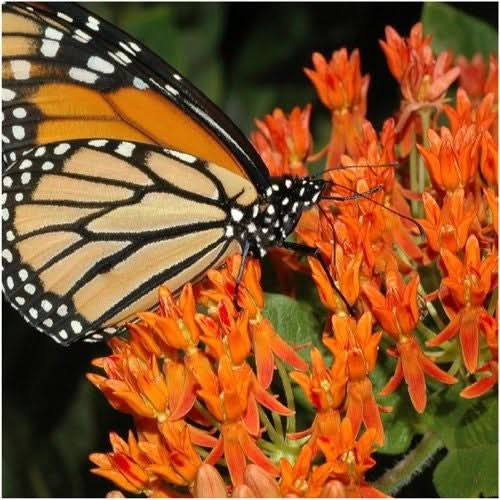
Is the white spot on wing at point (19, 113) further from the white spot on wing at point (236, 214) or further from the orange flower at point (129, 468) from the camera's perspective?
the orange flower at point (129, 468)

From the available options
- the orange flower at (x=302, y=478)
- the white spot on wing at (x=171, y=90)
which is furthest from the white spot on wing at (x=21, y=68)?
the orange flower at (x=302, y=478)

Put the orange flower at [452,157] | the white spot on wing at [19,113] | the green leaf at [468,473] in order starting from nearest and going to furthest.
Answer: the green leaf at [468,473], the orange flower at [452,157], the white spot on wing at [19,113]

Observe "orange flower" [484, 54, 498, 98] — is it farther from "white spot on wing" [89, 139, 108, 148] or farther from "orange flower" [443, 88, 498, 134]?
"white spot on wing" [89, 139, 108, 148]

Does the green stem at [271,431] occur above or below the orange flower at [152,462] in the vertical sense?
above

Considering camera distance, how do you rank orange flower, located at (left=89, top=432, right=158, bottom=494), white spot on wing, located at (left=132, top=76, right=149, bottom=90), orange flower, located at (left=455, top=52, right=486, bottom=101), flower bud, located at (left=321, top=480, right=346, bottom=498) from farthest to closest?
orange flower, located at (left=455, top=52, right=486, bottom=101) → white spot on wing, located at (left=132, top=76, right=149, bottom=90) → orange flower, located at (left=89, top=432, right=158, bottom=494) → flower bud, located at (left=321, top=480, right=346, bottom=498)

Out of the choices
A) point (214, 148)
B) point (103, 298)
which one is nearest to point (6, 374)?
point (103, 298)

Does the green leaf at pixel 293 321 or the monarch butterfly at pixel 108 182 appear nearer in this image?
the green leaf at pixel 293 321

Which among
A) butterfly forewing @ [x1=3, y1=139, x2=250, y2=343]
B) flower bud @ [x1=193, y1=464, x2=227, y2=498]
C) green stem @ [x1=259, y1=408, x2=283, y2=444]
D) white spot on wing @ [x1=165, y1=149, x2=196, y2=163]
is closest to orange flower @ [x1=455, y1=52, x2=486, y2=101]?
butterfly forewing @ [x1=3, y1=139, x2=250, y2=343]
